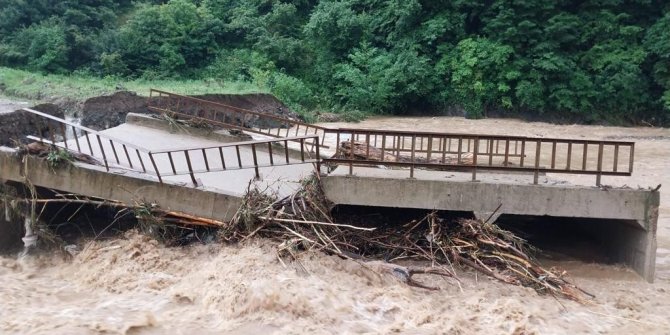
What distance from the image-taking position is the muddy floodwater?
670 cm

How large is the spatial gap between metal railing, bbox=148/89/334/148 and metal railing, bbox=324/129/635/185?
0.97 metres

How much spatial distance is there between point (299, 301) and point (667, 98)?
30402mm

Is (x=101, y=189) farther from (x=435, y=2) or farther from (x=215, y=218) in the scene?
(x=435, y=2)

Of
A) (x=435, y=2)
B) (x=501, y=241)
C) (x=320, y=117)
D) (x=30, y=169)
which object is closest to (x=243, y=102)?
(x=320, y=117)

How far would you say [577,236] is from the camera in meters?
10.6

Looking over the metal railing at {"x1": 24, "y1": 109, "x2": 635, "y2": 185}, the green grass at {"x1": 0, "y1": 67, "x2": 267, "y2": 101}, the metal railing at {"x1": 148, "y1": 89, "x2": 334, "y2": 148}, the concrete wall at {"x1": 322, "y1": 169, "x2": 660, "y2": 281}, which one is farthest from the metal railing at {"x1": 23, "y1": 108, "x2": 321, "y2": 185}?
the green grass at {"x1": 0, "y1": 67, "x2": 267, "y2": 101}

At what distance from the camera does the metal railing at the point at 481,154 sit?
827cm

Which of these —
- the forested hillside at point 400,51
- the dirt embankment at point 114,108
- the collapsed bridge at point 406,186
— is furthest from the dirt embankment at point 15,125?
the forested hillside at point 400,51

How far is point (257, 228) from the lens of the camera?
816 centimetres

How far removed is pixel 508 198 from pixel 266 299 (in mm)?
3712

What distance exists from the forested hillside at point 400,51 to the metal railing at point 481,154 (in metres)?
11.5

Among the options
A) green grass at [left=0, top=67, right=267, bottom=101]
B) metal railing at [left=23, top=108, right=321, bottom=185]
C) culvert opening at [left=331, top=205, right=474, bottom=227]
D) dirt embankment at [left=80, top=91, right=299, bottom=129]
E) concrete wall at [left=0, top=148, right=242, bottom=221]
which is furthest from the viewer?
green grass at [left=0, top=67, right=267, bottom=101]

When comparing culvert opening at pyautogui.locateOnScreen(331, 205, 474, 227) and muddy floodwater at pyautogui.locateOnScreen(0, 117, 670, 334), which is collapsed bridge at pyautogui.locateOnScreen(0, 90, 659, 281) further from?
muddy floodwater at pyautogui.locateOnScreen(0, 117, 670, 334)

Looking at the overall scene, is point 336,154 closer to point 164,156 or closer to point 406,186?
point 406,186
